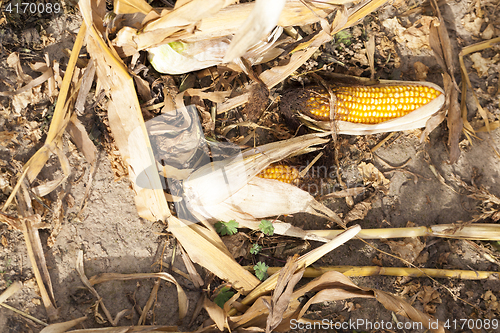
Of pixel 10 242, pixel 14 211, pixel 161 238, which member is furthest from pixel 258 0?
pixel 10 242

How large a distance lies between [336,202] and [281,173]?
61 centimetres

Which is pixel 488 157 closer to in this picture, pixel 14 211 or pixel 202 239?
pixel 202 239

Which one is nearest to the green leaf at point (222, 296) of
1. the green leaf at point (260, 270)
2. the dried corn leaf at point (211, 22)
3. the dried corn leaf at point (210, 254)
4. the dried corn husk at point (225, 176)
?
the dried corn leaf at point (210, 254)

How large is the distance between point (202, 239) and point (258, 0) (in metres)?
1.47

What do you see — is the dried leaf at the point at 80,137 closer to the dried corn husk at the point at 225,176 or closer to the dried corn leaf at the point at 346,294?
the dried corn husk at the point at 225,176

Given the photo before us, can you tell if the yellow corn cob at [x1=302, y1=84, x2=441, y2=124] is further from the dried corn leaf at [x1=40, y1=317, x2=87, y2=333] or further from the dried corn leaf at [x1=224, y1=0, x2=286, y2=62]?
the dried corn leaf at [x1=40, y1=317, x2=87, y2=333]

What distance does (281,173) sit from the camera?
84.7 inches

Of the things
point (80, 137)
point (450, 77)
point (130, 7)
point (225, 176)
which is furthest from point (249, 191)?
point (450, 77)

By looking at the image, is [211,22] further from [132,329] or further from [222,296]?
[132,329]

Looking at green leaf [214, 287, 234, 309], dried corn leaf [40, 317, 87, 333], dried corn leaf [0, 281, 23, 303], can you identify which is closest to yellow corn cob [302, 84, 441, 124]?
green leaf [214, 287, 234, 309]

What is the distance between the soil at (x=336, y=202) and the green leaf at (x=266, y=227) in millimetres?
246

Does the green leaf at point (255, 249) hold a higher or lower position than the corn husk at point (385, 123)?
lower

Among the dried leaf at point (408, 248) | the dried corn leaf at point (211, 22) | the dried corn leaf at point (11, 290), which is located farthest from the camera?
the dried leaf at point (408, 248)

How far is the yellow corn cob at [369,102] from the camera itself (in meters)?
2.18
